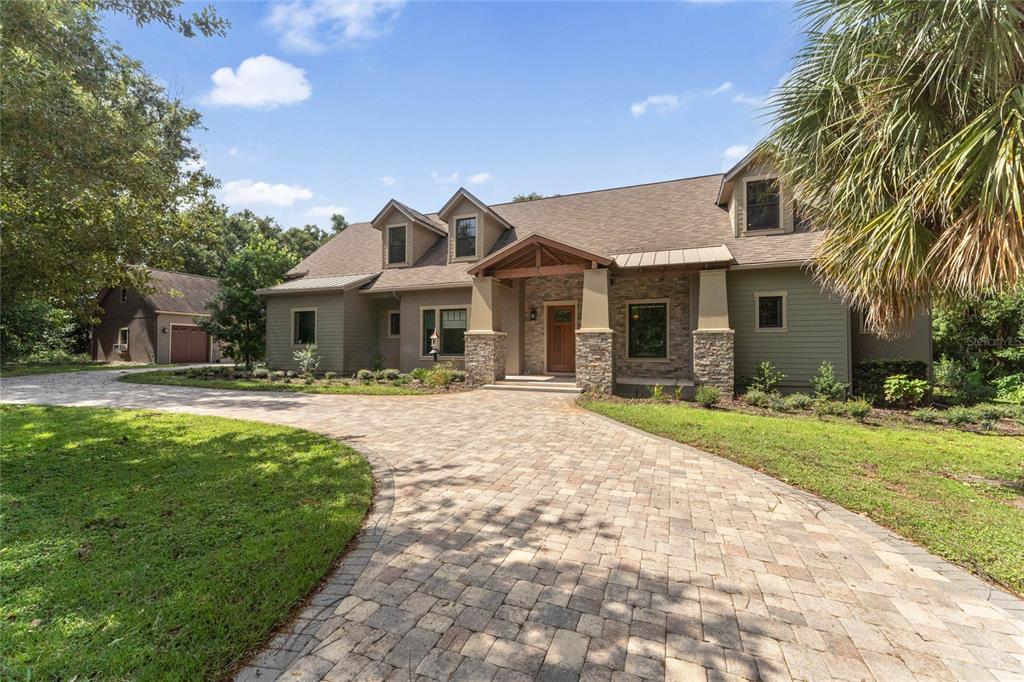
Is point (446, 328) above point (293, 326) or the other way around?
the other way around

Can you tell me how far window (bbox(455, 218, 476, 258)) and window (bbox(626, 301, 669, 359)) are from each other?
20.0 ft

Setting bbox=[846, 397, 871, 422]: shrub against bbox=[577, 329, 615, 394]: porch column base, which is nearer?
bbox=[846, 397, 871, 422]: shrub

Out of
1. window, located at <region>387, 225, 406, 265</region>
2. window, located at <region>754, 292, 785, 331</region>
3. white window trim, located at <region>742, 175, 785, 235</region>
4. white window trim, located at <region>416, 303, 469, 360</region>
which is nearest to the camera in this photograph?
window, located at <region>754, 292, 785, 331</region>

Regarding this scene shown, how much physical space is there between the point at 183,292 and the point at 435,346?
66.6 feet

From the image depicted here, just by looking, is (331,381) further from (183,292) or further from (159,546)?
(183,292)

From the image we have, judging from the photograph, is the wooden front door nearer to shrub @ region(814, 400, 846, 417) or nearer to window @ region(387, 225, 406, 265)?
window @ region(387, 225, 406, 265)

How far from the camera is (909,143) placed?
4.52 meters

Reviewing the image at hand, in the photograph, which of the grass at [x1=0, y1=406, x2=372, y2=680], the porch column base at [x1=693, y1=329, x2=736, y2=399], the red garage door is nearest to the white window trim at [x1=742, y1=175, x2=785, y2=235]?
the porch column base at [x1=693, y1=329, x2=736, y2=399]

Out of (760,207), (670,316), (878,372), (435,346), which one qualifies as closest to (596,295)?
(670,316)

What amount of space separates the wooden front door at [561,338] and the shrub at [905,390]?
8.28 metres

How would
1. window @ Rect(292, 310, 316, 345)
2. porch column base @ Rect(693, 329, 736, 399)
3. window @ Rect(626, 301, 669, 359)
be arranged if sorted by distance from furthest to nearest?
window @ Rect(292, 310, 316, 345) → window @ Rect(626, 301, 669, 359) → porch column base @ Rect(693, 329, 736, 399)

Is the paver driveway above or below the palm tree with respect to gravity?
below

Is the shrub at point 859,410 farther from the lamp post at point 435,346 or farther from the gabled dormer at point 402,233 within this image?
the gabled dormer at point 402,233

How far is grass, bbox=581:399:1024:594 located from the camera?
3.52m
